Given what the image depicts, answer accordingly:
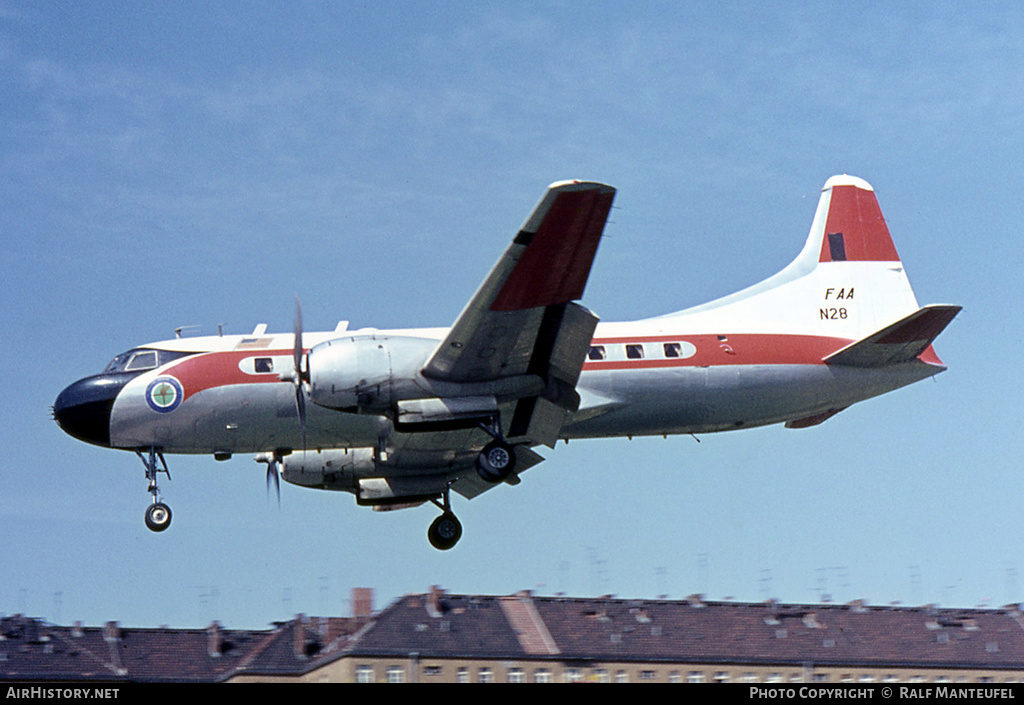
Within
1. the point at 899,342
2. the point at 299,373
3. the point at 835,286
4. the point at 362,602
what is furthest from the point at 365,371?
the point at 362,602

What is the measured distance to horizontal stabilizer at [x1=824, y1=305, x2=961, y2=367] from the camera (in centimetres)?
2711

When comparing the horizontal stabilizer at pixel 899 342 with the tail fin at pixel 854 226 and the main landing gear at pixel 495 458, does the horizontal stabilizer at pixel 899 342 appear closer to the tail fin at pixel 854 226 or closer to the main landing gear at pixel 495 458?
the tail fin at pixel 854 226

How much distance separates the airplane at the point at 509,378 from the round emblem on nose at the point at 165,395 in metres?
0.03

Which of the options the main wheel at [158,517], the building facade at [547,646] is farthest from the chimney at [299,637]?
the main wheel at [158,517]

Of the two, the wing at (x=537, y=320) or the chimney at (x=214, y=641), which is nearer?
the wing at (x=537, y=320)

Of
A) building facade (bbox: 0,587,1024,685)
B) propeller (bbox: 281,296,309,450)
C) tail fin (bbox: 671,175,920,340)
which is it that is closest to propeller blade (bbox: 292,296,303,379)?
propeller (bbox: 281,296,309,450)

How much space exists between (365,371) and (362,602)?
30.7m

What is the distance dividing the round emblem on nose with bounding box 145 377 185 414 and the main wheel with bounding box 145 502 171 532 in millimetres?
2004

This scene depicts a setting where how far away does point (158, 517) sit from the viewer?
27.7 m

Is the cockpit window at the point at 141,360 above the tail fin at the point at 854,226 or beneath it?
beneath

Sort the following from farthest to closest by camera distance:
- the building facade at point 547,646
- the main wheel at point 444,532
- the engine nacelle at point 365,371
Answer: the building facade at point 547,646, the main wheel at point 444,532, the engine nacelle at point 365,371

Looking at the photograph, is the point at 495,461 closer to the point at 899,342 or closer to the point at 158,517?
the point at 158,517

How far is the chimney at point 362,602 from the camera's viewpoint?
53562 millimetres

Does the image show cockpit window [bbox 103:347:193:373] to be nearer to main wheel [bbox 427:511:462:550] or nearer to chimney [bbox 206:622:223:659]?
main wheel [bbox 427:511:462:550]
